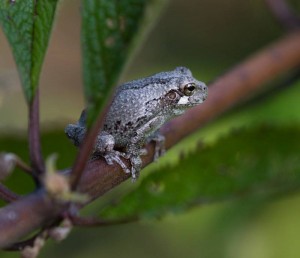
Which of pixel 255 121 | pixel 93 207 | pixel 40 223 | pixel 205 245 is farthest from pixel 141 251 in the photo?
pixel 40 223

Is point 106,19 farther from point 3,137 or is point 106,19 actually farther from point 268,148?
point 268,148

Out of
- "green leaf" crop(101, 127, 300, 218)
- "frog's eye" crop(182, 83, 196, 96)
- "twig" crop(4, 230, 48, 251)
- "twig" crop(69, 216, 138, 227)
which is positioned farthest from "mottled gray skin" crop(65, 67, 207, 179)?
"twig" crop(4, 230, 48, 251)

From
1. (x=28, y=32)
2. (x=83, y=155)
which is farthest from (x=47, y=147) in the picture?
(x=83, y=155)

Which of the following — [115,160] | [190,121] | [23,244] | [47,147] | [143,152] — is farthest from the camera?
[47,147]

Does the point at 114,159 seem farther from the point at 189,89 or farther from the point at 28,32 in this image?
the point at 189,89

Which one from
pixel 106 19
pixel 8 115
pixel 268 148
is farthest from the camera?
pixel 8 115

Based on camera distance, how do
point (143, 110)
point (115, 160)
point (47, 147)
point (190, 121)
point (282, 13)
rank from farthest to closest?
point (282, 13) → point (47, 147) → point (143, 110) → point (190, 121) → point (115, 160)
